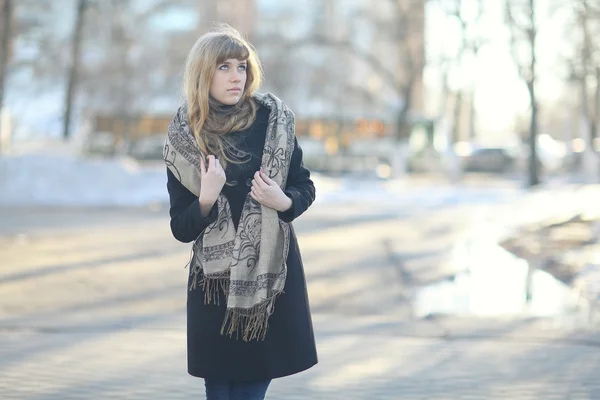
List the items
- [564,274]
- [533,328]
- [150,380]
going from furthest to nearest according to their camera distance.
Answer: [564,274]
[533,328]
[150,380]

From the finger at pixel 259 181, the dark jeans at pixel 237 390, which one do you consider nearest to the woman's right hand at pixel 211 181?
the finger at pixel 259 181

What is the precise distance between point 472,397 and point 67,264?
720cm

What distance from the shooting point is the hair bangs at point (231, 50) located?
11.4 feet

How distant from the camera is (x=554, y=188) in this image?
31.9 m

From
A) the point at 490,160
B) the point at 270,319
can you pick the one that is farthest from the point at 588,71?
the point at 270,319

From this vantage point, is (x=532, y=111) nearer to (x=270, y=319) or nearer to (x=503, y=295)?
(x=503, y=295)

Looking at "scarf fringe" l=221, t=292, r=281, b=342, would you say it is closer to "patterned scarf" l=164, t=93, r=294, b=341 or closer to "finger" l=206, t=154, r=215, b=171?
"patterned scarf" l=164, t=93, r=294, b=341

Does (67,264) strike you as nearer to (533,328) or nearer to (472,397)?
(533,328)

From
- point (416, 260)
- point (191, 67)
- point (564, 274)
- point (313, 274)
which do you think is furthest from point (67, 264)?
point (191, 67)

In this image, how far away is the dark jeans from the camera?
360 centimetres

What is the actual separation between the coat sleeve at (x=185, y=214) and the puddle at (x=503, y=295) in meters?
4.98

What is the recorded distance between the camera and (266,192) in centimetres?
340

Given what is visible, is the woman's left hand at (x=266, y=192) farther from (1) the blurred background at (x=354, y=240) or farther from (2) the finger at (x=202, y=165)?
(1) the blurred background at (x=354, y=240)

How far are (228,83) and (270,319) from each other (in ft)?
2.69
